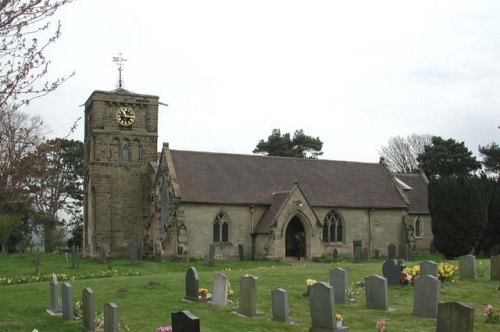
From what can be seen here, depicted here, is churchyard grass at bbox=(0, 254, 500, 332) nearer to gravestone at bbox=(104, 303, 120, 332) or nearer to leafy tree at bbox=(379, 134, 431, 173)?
gravestone at bbox=(104, 303, 120, 332)

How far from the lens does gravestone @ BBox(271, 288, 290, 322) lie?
48.9ft

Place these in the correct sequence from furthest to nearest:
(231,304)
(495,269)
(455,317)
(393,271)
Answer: (495,269)
(393,271)
(231,304)
(455,317)

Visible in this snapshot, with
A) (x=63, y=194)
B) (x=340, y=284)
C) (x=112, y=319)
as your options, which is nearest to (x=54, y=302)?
(x=112, y=319)

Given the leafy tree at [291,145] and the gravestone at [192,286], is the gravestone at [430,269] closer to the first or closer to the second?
the gravestone at [192,286]

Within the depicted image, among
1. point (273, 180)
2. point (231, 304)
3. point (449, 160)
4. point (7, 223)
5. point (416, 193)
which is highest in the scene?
point (449, 160)

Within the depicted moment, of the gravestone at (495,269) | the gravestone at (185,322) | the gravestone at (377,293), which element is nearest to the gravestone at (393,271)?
the gravestone at (495,269)

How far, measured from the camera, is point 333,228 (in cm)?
4269

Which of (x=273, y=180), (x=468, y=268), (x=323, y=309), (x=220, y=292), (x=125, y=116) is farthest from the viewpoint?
(x=125, y=116)

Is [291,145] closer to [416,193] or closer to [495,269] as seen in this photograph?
[416,193]

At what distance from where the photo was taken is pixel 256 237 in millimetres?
40562

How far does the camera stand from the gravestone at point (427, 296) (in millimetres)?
15070

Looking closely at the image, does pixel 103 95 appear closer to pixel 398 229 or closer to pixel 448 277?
pixel 398 229

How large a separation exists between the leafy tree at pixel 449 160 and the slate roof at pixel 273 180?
24.9 m

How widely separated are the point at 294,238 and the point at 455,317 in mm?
30194
